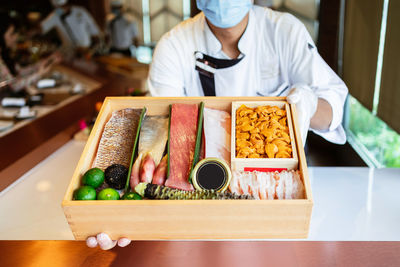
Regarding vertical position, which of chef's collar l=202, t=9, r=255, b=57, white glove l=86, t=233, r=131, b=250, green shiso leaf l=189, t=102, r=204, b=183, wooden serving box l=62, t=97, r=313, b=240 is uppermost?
chef's collar l=202, t=9, r=255, b=57

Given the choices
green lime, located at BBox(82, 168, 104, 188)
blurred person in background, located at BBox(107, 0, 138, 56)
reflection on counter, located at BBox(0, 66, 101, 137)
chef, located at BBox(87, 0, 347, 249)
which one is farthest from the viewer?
blurred person in background, located at BBox(107, 0, 138, 56)

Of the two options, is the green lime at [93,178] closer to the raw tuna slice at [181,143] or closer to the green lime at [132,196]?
the green lime at [132,196]

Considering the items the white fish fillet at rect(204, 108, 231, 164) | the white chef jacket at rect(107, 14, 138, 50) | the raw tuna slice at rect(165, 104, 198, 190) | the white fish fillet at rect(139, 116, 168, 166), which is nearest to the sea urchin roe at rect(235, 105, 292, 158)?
the white fish fillet at rect(204, 108, 231, 164)

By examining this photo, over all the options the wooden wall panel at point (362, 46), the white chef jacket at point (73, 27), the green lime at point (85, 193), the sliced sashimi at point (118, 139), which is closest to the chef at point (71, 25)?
the white chef jacket at point (73, 27)

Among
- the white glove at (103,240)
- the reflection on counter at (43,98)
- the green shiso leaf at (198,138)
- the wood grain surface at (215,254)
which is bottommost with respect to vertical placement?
the reflection on counter at (43,98)

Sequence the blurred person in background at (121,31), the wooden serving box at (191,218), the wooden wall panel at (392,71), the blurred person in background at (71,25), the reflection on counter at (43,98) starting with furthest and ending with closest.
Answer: the blurred person in background at (121,31)
the blurred person in background at (71,25)
the reflection on counter at (43,98)
the wooden wall panel at (392,71)
the wooden serving box at (191,218)

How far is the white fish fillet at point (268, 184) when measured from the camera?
0.96 m

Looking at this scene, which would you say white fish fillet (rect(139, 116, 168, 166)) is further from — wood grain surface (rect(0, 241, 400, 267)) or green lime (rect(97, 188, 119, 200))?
→ wood grain surface (rect(0, 241, 400, 267))

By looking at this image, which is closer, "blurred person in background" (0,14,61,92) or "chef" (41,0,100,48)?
"blurred person in background" (0,14,61,92)

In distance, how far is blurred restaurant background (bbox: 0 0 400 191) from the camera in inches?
85.9

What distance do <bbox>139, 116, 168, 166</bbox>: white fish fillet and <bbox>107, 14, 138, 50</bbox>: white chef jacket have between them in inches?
243

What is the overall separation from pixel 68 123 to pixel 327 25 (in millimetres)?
2599

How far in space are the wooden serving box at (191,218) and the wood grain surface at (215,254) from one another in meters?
0.19

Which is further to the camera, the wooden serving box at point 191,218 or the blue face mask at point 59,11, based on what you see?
the blue face mask at point 59,11
